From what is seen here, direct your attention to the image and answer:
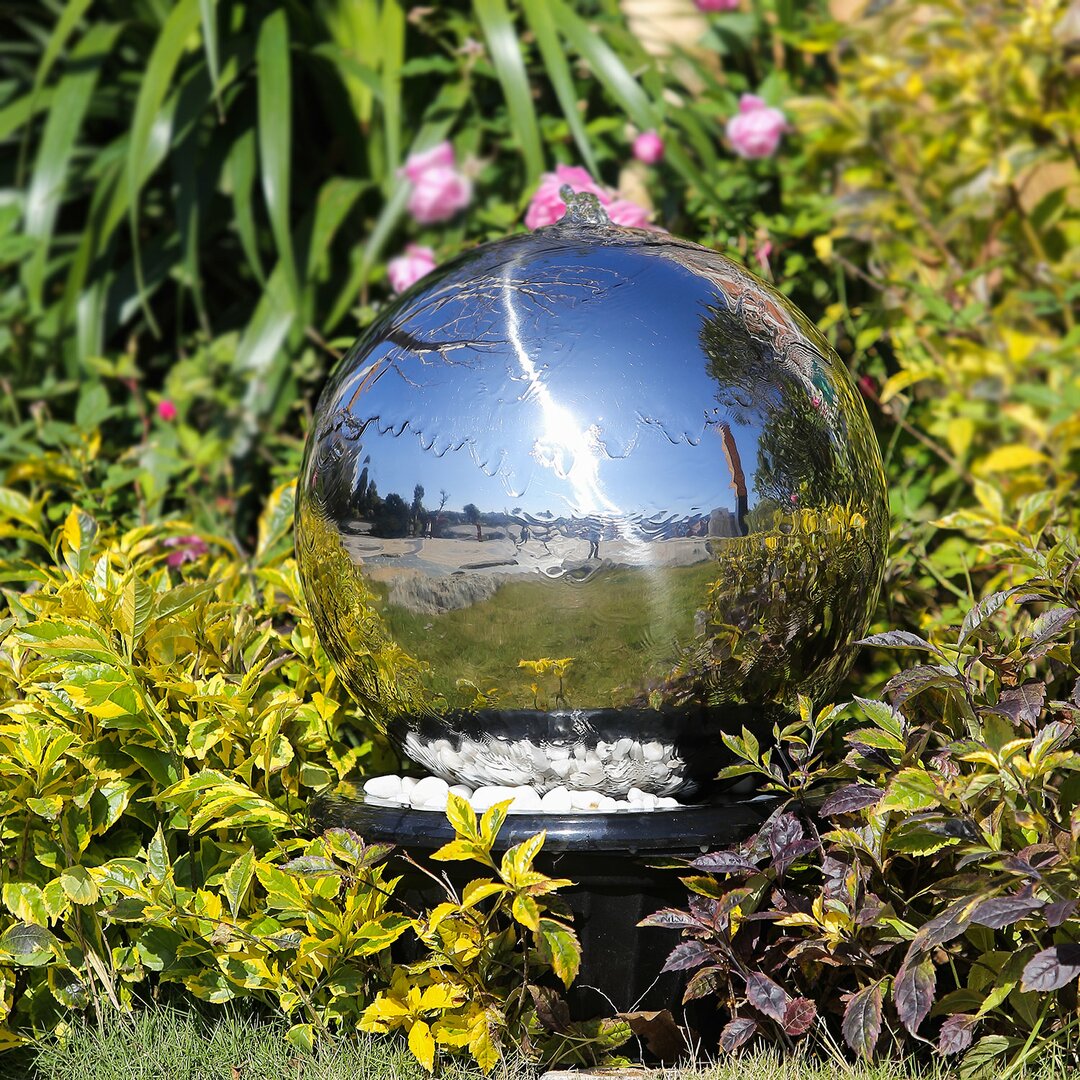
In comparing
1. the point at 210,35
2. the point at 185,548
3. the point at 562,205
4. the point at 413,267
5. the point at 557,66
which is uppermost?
the point at 210,35

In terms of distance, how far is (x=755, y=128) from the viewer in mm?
3264

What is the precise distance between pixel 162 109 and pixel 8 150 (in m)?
1.12

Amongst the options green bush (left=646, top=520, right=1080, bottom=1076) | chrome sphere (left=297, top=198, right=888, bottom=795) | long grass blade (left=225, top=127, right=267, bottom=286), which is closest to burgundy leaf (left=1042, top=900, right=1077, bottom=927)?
green bush (left=646, top=520, right=1080, bottom=1076)

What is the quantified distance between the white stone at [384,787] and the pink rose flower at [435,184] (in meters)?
1.88

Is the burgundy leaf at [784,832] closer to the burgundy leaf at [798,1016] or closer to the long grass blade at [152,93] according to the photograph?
the burgundy leaf at [798,1016]

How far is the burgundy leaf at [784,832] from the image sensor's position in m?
1.59

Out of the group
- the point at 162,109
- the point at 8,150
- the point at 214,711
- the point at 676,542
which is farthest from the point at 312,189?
the point at 676,542

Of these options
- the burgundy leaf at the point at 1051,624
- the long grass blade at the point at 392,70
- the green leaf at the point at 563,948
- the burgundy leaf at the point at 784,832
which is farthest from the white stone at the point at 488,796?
the long grass blade at the point at 392,70

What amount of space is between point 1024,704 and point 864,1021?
447mm

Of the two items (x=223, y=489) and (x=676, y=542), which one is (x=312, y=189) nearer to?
(x=223, y=489)

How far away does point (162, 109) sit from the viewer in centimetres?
353

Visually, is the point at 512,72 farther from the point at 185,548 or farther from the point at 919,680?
the point at 919,680

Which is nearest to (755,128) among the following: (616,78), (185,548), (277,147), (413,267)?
Result: (616,78)

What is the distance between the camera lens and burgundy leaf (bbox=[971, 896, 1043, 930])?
4.55ft
